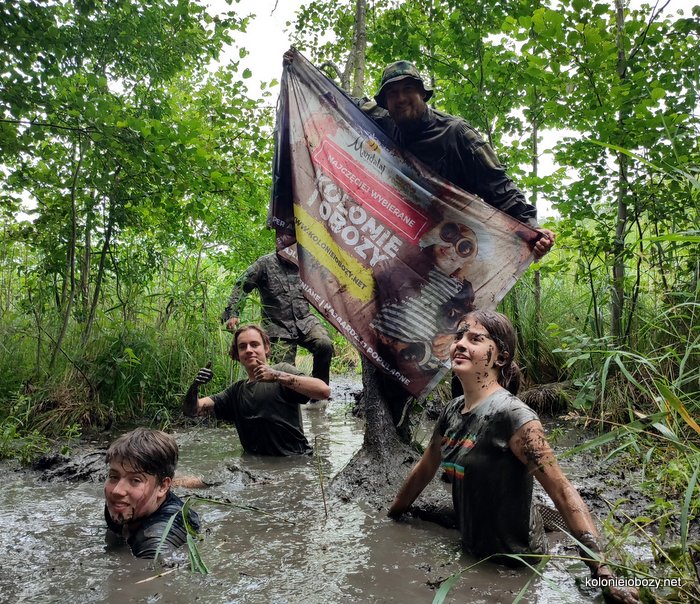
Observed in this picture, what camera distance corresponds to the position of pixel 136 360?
213 inches

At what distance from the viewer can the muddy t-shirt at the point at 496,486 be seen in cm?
234

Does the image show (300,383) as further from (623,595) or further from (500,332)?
(623,595)

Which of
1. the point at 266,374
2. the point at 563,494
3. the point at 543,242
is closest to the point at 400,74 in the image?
the point at 543,242

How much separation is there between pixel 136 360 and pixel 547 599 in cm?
431

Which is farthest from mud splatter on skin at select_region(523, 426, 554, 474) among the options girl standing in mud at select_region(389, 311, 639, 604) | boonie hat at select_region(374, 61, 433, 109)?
boonie hat at select_region(374, 61, 433, 109)

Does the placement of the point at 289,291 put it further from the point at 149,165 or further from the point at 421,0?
the point at 421,0

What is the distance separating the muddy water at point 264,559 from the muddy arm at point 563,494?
107 mm

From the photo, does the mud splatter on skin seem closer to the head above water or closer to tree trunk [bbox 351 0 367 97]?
the head above water

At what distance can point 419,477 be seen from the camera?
2779mm

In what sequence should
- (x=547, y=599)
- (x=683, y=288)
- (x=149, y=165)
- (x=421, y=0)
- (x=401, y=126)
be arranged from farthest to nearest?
(x=421, y=0), (x=149, y=165), (x=683, y=288), (x=401, y=126), (x=547, y=599)

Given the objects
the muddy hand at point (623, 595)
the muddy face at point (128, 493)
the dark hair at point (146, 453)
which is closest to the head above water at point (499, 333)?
the muddy hand at point (623, 595)

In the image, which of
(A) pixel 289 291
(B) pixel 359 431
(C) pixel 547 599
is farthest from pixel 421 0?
(C) pixel 547 599

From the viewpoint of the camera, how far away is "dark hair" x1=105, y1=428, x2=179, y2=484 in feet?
8.52

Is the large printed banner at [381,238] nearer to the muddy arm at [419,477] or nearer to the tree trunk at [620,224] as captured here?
the muddy arm at [419,477]
